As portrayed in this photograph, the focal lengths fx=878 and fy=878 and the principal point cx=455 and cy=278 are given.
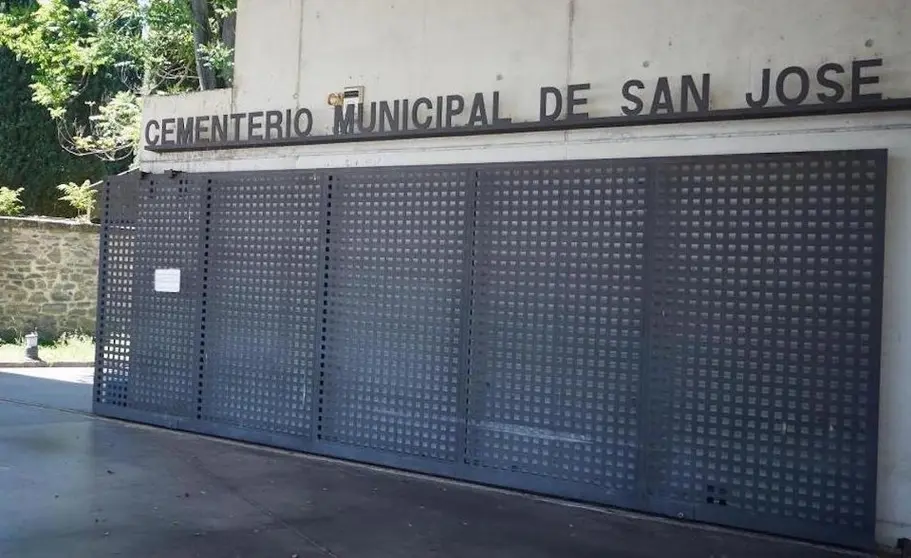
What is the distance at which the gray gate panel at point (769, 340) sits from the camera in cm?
554

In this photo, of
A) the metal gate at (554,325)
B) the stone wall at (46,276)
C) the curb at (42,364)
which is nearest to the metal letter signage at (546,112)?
the metal gate at (554,325)

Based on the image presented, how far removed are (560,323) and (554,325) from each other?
0.17 ft

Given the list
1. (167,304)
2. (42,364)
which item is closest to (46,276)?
(42,364)

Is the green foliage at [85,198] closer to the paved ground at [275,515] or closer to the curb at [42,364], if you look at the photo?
the curb at [42,364]

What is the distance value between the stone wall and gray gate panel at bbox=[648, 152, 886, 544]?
14.1 m

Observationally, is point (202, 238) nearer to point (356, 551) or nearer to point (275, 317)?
point (275, 317)

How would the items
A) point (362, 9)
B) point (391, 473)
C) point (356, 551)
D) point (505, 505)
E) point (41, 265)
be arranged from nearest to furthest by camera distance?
point (356, 551)
point (505, 505)
point (391, 473)
point (362, 9)
point (41, 265)

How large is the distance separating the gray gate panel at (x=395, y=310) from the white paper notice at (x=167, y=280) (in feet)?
6.15

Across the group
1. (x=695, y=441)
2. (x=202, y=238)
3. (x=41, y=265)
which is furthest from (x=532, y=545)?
(x=41, y=265)

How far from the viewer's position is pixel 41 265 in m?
16.9

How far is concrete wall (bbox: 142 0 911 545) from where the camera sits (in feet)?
18.3

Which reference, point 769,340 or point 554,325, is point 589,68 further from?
Answer: point 769,340

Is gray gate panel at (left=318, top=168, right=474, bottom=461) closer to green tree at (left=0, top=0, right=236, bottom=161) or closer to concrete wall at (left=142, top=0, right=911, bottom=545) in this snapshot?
concrete wall at (left=142, top=0, right=911, bottom=545)

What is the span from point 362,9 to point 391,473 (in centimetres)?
406
